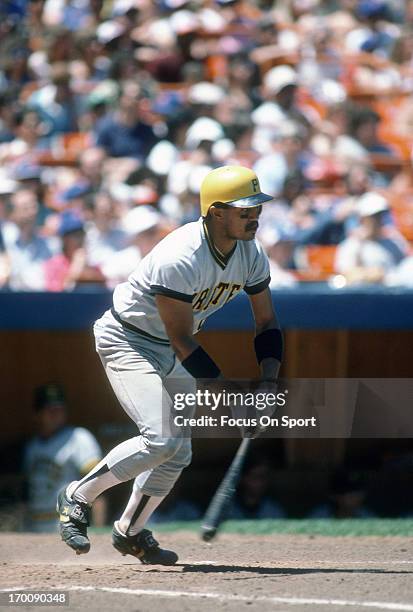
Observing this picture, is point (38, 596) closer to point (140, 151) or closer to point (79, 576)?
point (79, 576)

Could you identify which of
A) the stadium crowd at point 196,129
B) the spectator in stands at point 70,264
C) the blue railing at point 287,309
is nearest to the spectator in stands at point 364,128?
the stadium crowd at point 196,129

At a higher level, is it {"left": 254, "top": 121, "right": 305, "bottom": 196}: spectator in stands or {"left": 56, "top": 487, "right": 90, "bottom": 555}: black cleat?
{"left": 254, "top": 121, "right": 305, "bottom": 196}: spectator in stands

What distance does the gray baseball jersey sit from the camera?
434 centimetres

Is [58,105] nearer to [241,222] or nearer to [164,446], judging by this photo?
[241,222]

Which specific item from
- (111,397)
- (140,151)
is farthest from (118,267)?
(140,151)

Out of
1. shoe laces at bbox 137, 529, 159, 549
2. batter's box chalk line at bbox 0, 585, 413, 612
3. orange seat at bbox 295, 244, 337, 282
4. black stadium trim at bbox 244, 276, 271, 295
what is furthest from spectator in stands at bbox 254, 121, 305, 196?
batter's box chalk line at bbox 0, 585, 413, 612

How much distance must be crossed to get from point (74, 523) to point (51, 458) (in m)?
2.26

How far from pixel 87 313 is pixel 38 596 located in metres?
2.85

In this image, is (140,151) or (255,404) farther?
(140,151)

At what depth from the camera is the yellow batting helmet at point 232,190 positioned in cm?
434

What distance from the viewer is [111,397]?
8.17m

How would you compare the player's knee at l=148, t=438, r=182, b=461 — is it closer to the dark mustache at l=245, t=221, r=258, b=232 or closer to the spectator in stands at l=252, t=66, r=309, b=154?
the dark mustache at l=245, t=221, r=258, b=232

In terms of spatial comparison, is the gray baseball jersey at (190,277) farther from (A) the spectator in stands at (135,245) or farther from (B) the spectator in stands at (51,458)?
(A) the spectator in stands at (135,245)

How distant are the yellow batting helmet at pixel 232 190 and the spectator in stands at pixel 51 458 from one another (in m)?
2.71
